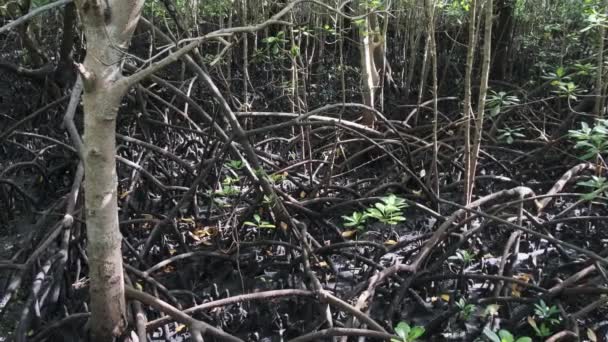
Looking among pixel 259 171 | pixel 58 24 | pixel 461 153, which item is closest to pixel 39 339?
pixel 259 171

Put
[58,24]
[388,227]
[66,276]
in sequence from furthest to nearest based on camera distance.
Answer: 1. [58,24]
2. [388,227]
3. [66,276]

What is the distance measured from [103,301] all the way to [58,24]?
4.86 m

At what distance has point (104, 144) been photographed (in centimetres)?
173

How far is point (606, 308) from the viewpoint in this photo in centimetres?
232

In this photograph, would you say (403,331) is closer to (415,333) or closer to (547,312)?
(415,333)

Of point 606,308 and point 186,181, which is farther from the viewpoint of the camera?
point 186,181

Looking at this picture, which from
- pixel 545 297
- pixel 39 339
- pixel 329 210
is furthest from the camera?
pixel 329 210

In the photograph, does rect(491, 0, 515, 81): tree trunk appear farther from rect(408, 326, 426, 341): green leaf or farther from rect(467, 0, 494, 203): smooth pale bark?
rect(408, 326, 426, 341): green leaf

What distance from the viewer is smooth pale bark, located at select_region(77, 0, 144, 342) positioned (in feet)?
5.32

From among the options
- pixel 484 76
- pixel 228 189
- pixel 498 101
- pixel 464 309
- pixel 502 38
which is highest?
pixel 502 38

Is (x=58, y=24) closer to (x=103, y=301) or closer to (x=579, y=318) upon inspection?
(x=103, y=301)

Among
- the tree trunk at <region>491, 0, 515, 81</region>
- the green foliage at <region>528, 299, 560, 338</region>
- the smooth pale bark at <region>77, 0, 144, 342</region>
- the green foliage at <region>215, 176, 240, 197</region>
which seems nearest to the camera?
the smooth pale bark at <region>77, 0, 144, 342</region>

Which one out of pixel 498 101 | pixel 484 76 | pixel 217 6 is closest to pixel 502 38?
pixel 217 6

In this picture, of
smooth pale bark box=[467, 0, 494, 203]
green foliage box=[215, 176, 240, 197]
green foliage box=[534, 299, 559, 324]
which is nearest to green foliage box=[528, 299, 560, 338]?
green foliage box=[534, 299, 559, 324]
